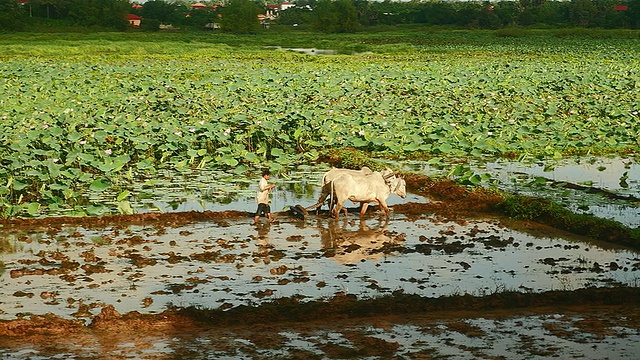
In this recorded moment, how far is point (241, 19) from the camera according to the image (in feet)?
261

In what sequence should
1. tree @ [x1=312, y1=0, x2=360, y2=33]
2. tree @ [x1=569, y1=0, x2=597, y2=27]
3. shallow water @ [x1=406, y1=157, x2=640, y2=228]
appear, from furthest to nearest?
1. tree @ [x1=569, y1=0, x2=597, y2=27]
2. tree @ [x1=312, y1=0, x2=360, y2=33]
3. shallow water @ [x1=406, y1=157, x2=640, y2=228]

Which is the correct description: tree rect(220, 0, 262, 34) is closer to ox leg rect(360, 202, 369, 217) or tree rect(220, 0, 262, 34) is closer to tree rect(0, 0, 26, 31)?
tree rect(0, 0, 26, 31)

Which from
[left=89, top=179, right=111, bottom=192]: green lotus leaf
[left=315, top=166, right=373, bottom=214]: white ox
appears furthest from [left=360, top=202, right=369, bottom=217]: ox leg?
[left=89, top=179, right=111, bottom=192]: green lotus leaf

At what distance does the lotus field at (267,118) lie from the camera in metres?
12.3

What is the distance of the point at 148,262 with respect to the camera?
842 centimetres

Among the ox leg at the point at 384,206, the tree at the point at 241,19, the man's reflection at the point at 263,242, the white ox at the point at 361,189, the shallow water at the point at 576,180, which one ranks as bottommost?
the man's reflection at the point at 263,242

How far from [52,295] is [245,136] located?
780cm

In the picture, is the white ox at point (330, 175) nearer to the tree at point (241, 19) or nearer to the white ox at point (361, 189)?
the white ox at point (361, 189)

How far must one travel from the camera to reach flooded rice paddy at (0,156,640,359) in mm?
6246

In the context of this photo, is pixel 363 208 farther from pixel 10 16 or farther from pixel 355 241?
pixel 10 16

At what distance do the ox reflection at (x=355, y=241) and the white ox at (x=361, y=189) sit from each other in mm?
240

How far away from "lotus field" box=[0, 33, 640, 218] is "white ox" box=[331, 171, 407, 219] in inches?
94.1

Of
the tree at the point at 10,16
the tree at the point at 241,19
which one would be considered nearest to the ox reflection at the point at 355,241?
the tree at the point at 10,16

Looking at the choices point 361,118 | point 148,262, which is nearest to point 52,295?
point 148,262
